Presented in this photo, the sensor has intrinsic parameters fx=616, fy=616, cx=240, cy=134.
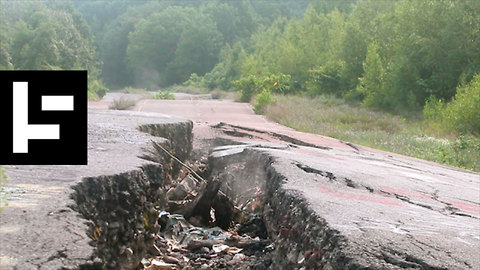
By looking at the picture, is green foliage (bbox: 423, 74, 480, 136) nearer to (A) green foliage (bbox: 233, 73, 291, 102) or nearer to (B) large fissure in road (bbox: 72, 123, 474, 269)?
(B) large fissure in road (bbox: 72, 123, 474, 269)

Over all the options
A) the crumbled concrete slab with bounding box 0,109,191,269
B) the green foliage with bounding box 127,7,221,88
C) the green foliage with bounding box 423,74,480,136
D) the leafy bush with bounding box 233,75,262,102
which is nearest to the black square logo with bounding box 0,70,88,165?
the crumbled concrete slab with bounding box 0,109,191,269

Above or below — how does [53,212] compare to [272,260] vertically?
above

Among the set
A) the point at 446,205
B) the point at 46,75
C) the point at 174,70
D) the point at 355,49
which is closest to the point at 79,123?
the point at 46,75

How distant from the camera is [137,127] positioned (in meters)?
8.16

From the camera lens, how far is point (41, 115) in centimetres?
398

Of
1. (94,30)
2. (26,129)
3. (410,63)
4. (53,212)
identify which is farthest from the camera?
(94,30)

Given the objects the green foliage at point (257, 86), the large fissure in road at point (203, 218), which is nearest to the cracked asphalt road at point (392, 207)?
the large fissure in road at point (203, 218)

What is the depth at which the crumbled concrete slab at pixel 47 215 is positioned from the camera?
2621 millimetres

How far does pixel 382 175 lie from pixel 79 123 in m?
3.72

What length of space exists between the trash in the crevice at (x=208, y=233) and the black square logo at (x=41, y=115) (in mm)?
1078

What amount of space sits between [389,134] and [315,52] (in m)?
23.9

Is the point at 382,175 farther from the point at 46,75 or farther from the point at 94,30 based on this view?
the point at 94,30

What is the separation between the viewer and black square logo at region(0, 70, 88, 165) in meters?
3.93

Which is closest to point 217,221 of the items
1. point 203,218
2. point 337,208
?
point 203,218
